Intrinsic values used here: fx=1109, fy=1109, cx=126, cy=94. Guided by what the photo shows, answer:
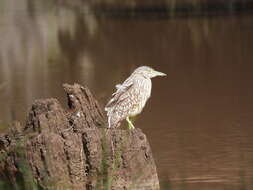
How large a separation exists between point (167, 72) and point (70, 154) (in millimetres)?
11000

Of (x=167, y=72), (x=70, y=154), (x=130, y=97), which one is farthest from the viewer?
(x=167, y=72)

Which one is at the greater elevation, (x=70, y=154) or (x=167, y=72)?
(x=70, y=154)

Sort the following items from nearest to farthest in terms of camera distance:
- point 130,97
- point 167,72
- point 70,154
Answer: point 70,154
point 130,97
point 167,72

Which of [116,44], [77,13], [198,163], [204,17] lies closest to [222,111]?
[198,163]

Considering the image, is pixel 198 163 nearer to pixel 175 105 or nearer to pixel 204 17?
pixel 175 105

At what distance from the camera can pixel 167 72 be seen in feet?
62.1

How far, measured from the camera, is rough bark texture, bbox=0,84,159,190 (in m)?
7.89

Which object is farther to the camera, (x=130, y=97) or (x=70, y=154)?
(x=130, y=97)

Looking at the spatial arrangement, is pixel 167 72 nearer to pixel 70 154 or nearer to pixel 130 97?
pixel 130 97

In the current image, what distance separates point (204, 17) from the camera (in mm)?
29266

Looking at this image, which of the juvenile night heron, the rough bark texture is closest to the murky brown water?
the rough bark texture

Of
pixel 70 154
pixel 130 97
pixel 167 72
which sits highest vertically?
pixel 130 97

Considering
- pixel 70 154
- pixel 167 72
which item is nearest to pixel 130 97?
pixel 70 154

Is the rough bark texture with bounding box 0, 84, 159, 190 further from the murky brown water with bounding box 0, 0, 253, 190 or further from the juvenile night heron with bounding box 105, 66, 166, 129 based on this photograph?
the juvenile night heron with bounding box 105, 66, 166, 129
